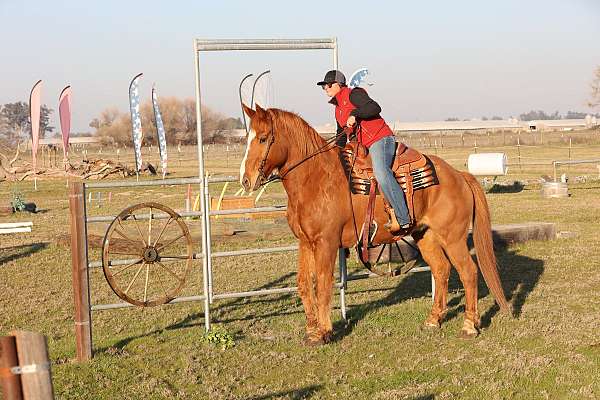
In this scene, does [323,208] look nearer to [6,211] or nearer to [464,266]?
[464,266]

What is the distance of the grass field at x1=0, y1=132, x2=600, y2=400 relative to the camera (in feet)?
20.2

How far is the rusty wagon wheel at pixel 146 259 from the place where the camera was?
7.41 meters

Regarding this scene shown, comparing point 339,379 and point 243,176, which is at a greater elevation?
point 243,176

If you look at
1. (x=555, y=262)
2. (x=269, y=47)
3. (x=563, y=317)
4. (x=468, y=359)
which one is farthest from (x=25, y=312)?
(x=555, y=262)

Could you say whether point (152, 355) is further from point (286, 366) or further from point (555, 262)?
point (555, 262)

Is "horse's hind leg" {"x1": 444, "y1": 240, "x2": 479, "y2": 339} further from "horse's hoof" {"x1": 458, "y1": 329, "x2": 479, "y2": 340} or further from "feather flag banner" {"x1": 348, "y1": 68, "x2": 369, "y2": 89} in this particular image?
"feather flag banner" {"x1": 348, "y1": 68, "x2": 369, "y2": 89}

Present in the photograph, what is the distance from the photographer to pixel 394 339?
7.66m

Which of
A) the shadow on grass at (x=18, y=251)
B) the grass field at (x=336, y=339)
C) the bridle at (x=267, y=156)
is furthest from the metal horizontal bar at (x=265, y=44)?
the shadow on grass at (x=18, y=251)

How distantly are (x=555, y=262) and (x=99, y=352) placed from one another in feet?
25.7

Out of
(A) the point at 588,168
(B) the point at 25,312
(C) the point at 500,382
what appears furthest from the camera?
(A) the point at 588,168

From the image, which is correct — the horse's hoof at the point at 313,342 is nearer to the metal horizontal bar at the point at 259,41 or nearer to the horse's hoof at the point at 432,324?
the horse's hoof at the point at 432,324

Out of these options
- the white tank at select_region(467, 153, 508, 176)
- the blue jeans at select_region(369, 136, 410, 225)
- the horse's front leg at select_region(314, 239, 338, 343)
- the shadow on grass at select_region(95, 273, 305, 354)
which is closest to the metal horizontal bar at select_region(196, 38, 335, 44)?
the blue jeans at select_region(369, 136, 410, 225)

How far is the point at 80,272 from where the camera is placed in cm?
712

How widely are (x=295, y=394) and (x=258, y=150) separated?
2468mm
